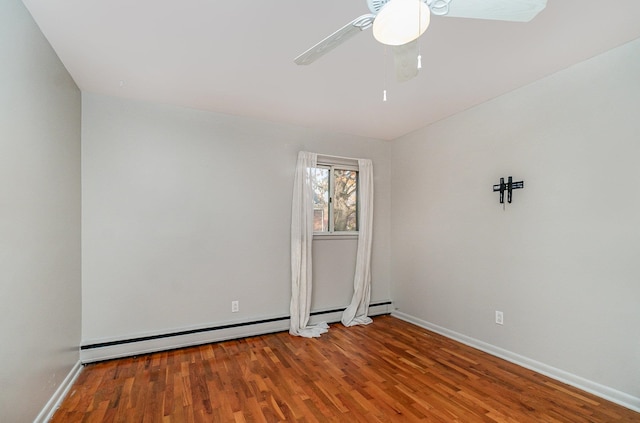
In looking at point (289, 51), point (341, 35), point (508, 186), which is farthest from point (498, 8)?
point (508, 186)

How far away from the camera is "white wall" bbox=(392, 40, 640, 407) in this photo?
81.7 inches

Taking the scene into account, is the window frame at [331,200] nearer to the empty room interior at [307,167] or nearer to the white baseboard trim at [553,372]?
the empty room interior at [307,167]

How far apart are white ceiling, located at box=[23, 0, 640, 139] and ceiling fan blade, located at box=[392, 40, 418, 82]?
1.41 feet

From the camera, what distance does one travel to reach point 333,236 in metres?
3.90

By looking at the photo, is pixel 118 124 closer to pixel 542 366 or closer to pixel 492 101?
pixel 492 101

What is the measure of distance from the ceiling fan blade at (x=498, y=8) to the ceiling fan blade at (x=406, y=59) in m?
0.21

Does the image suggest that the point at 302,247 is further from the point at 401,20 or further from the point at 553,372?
the point at 401,20

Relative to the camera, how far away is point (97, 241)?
2764 millimetres

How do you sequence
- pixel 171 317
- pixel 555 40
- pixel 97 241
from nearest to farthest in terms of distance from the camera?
pixel 555 40, pixel 97 241, pixel 171 317

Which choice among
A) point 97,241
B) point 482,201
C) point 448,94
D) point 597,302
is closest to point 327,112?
point 448,94

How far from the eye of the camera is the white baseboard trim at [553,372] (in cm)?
203

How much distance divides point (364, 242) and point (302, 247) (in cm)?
92

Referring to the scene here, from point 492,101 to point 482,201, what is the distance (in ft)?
3.21

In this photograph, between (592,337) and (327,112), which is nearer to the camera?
(592,337)
